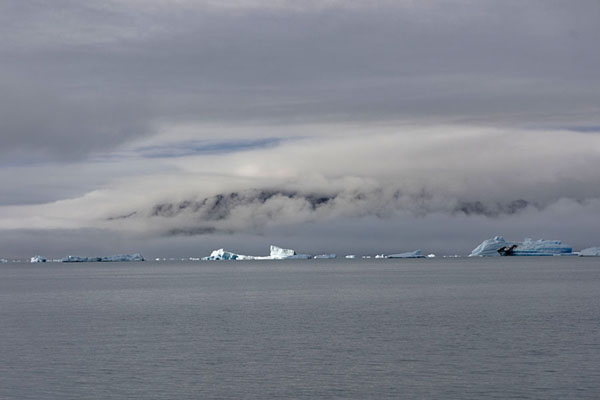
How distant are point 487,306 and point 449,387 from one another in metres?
51.4

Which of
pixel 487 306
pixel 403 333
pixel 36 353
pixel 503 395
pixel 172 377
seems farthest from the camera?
pixel 487 306

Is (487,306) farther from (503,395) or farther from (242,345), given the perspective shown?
(503,395)

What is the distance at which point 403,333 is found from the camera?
2413 inches

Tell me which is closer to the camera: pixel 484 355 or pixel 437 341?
pixel 484 355

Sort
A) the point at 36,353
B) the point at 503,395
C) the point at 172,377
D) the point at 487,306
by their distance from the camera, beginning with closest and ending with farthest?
1. the point at 503,395
2. the point at 172,377
3. the point at 36,353
4. the point at 487,306

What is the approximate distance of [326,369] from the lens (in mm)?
44656

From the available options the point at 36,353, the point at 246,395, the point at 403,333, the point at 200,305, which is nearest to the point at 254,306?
the point at 200,305

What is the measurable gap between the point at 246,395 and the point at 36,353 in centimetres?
2192

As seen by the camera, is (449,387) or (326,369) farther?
(326,369)

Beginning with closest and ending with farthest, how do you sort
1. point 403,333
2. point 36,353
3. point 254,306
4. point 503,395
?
point 503,395 → point 36,353 → point 403,333 → point 254,306

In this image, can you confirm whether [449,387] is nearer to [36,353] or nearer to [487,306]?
[36,353]

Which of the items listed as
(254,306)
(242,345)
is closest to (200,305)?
(254,306)

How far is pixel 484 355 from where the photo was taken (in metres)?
49.1

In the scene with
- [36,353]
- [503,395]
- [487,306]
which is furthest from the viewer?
[487,306]
